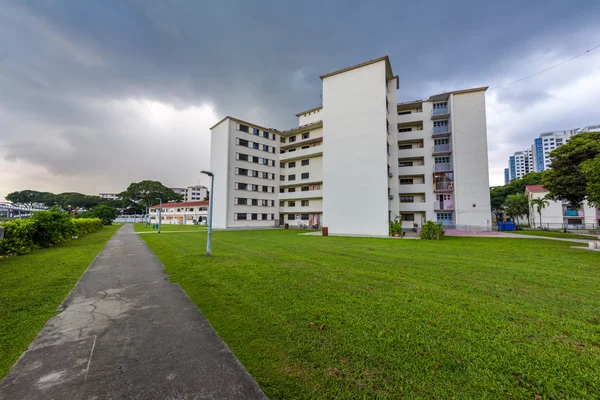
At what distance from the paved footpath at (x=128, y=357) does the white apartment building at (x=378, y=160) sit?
2296 centimetres

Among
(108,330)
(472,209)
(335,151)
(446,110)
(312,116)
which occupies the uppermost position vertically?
(312,116)

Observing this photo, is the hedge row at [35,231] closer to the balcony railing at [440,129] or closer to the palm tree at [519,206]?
the balcony railing at [440,129]

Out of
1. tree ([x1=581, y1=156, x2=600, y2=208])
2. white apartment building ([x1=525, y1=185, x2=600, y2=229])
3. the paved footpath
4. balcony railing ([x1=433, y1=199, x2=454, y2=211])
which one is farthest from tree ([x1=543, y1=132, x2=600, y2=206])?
the paved footpath

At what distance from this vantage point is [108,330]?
3.97 metres

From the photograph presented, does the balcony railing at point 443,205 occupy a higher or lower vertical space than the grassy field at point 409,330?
higher

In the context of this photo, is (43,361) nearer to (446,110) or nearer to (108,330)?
(108,330)

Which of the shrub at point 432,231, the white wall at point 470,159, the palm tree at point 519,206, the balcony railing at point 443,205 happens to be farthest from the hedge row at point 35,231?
the palm tree at point 519,206

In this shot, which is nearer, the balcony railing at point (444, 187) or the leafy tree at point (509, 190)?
the balcony railing at point (444, 187)

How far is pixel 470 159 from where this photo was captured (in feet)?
96.8

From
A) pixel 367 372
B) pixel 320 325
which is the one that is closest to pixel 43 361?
pixel 320 325

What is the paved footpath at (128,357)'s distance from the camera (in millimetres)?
2512

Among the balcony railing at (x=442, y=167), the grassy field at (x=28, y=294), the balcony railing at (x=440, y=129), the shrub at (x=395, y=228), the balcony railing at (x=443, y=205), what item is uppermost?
the balcony railing at (x=440, y=129)

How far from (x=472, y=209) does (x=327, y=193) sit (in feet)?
58.5

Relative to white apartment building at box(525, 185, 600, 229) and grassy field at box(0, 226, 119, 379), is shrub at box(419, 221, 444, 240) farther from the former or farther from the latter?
white apartment building at box(525, 185, 600, 229)
